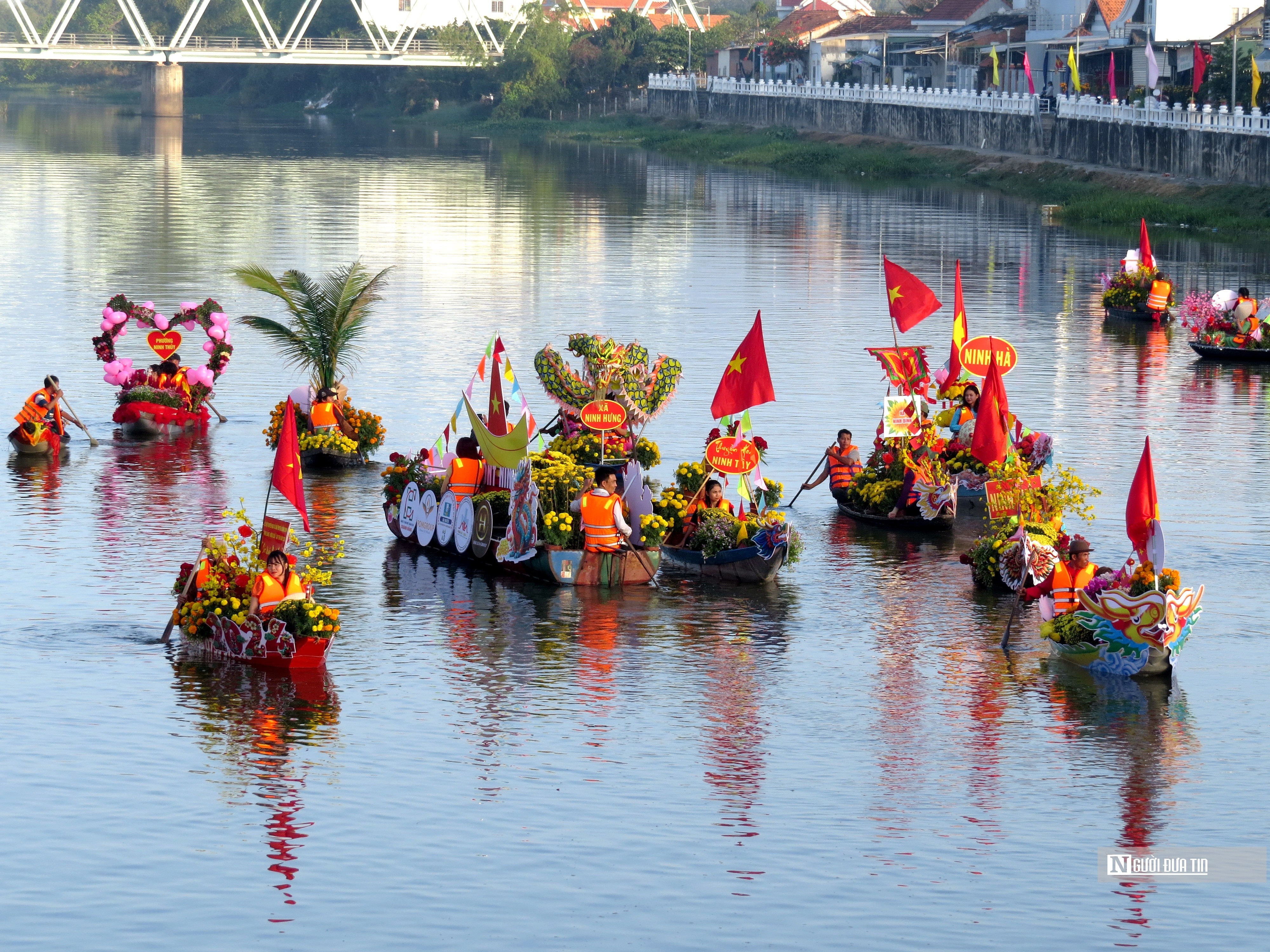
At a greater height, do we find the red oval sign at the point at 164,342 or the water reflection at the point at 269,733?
the red oval sign at the point at 164,342

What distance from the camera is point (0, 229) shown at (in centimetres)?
7869

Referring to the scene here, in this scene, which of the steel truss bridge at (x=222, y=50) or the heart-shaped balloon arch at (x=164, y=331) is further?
the steel truss bridge at (x=222, y=50)

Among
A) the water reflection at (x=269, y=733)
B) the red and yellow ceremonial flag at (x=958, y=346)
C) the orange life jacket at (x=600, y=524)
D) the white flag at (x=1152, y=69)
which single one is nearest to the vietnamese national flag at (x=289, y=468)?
the water reflection at (x=269, y=733)

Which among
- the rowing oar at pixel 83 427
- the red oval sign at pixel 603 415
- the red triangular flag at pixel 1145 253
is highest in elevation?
the red triangular flag at pixel 1145 253

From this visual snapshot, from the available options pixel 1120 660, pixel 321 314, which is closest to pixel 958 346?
pixel 321 314

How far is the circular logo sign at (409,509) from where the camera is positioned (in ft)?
98.5

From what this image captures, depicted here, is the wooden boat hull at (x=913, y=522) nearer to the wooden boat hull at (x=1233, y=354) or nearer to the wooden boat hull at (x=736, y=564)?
the wooden boat hull at (x=736, y=564)

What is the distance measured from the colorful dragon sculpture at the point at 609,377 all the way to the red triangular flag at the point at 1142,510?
35.5 feet

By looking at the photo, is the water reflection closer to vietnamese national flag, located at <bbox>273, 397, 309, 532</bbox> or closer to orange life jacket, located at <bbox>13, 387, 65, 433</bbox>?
vietnamese national flag, located at <bbox>273, 397, 309, 532</bbox>

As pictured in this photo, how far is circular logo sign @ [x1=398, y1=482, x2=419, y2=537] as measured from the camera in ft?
98.5

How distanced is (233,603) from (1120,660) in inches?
406

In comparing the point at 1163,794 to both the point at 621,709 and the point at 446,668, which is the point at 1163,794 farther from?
the point at 446,668

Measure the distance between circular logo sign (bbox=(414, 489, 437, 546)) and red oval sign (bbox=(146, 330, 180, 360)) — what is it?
11.2m

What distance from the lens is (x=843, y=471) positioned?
109ft
